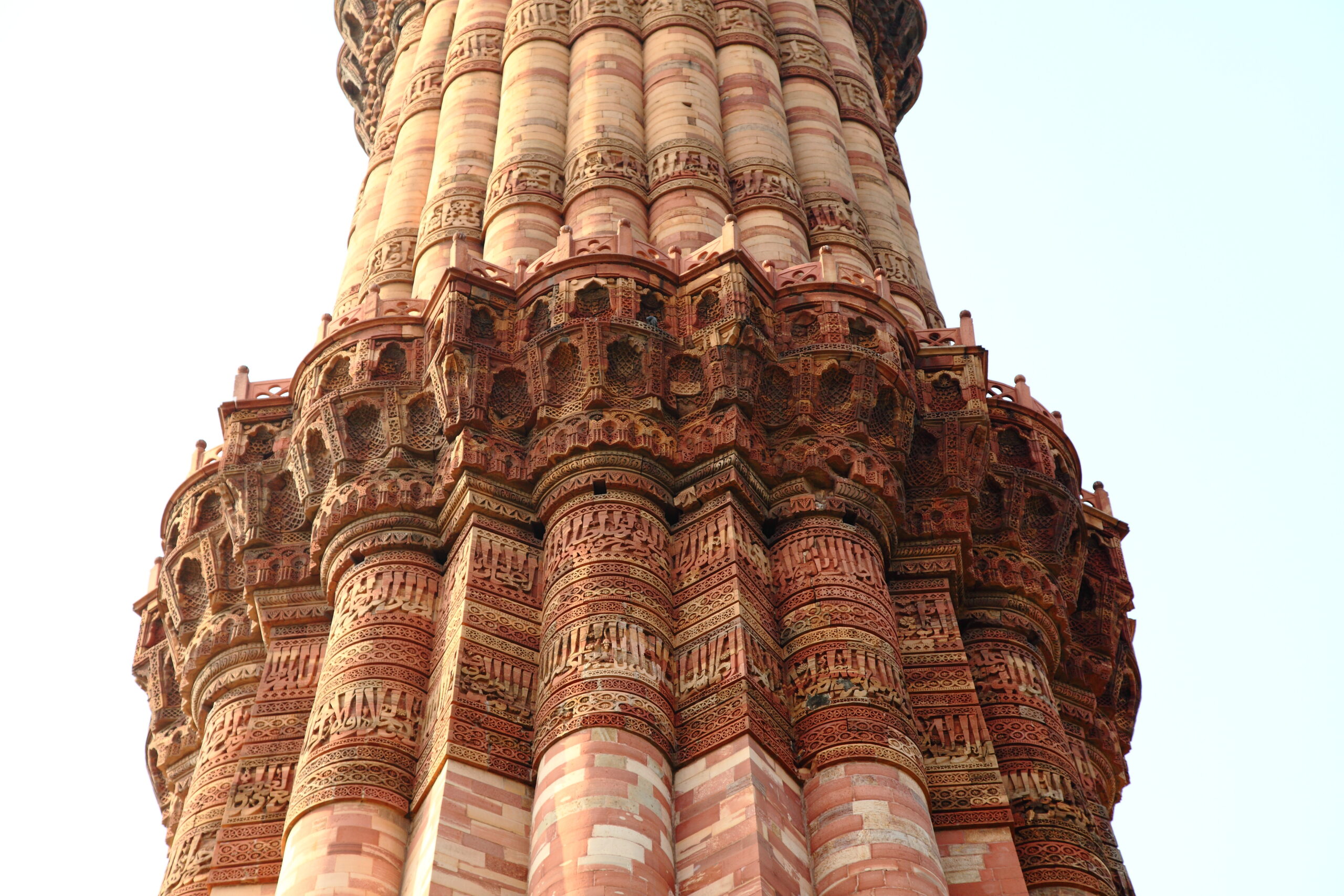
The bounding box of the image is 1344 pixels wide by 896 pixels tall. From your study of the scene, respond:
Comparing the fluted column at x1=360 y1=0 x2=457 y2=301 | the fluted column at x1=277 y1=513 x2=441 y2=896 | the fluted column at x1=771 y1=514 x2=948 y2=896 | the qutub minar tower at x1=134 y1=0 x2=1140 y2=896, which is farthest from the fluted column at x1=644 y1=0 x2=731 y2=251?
the fluted column at x1=277 y1=513 x2=441 y2=896

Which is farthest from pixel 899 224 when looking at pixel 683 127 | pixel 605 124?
pixel 605 124

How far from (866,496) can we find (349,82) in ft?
33.7

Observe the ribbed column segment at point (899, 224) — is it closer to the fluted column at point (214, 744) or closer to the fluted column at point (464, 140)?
the fluted column at point (464, 140)

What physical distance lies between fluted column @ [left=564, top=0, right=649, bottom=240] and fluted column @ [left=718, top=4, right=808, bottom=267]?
66cm

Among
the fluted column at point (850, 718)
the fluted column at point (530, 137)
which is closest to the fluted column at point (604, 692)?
the fluted column at point (850, 718)

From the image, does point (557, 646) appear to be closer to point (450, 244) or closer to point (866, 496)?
point (866, 496)

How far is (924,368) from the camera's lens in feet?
43.4

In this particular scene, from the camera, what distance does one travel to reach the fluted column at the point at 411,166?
585 inches

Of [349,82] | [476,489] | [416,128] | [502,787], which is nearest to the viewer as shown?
[502,787]

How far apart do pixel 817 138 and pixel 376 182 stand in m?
3.61

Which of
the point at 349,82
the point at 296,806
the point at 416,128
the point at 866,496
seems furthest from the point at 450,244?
the point at 349,82

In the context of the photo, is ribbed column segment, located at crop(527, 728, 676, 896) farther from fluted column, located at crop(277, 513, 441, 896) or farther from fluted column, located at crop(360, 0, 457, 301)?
fluted column, located at crop(360, 0, 457, 301)

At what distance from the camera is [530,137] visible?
1484cm

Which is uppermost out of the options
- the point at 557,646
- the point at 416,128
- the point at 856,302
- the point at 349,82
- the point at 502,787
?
the point at 349,82
